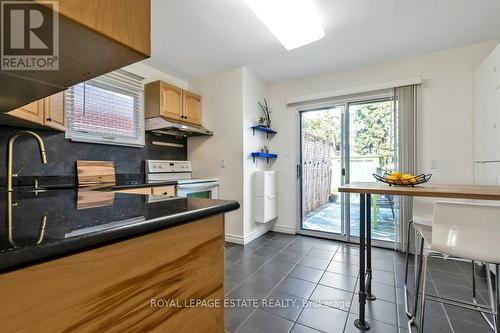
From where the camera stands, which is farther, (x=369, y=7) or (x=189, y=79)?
(x=189, y=79)

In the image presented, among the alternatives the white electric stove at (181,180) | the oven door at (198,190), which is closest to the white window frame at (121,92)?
the white electric stove at (181,180)

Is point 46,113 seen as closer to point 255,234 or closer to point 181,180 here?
point 181,180

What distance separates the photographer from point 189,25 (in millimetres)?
2291

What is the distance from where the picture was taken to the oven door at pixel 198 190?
2.88 m

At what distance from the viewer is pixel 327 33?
7.98 ft

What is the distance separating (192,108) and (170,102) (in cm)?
41

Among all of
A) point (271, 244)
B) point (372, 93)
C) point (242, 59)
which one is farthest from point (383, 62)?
point (271, 244)

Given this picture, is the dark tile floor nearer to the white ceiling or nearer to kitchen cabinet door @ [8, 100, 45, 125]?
kitchen cabinet door @ [8, 100, 45, 125]

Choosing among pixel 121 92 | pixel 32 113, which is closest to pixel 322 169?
pixel 121 92

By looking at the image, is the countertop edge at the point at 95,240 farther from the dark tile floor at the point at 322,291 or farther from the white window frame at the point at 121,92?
the white window frame at the point at 121,92

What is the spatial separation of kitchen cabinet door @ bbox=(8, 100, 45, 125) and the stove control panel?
1.28m

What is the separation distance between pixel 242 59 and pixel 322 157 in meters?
1.92

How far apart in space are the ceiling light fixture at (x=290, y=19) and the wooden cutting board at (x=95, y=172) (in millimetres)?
2289

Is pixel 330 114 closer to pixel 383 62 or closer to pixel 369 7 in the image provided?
pixel 383 62
